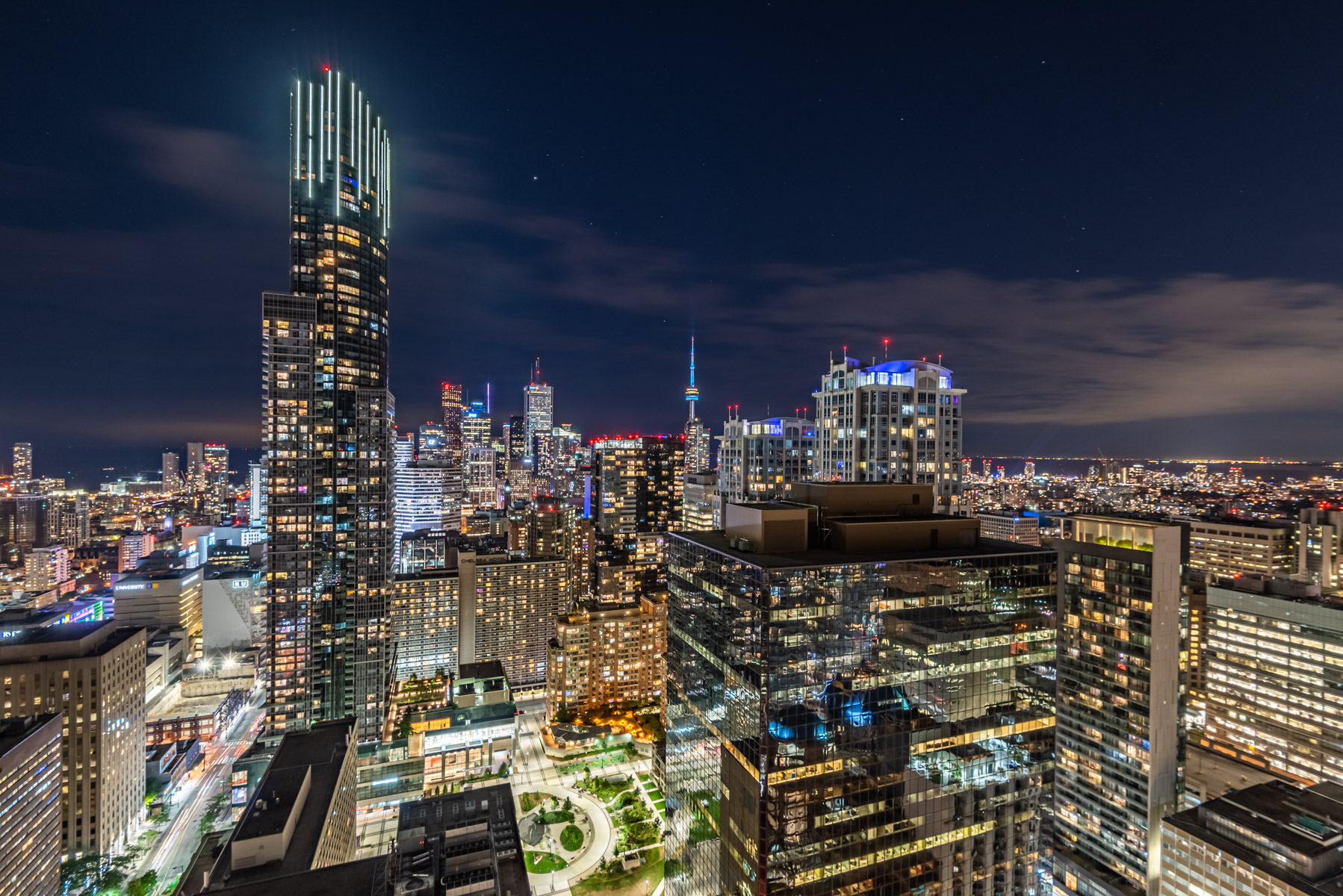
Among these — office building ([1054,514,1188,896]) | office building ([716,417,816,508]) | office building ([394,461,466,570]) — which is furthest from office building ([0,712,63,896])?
office building ([394,461,466,570])

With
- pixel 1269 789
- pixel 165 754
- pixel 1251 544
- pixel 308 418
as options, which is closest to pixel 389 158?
pixel 308 418

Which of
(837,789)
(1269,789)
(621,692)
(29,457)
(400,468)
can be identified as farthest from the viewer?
(400,468)

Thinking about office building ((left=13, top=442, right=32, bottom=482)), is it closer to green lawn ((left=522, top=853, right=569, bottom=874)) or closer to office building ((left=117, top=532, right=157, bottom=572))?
office building ((left=117, top=532, right=157, bottom=572))

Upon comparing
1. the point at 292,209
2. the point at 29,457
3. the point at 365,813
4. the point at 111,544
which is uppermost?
the point at 292,209

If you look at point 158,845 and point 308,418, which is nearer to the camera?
point 158,845

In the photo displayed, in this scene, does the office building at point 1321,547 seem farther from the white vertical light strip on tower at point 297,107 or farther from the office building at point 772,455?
the white vertical light strip on tower at point 297,107

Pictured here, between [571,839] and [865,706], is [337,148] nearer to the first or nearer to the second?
[865,706]

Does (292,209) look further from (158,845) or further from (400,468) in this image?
(400,468)
